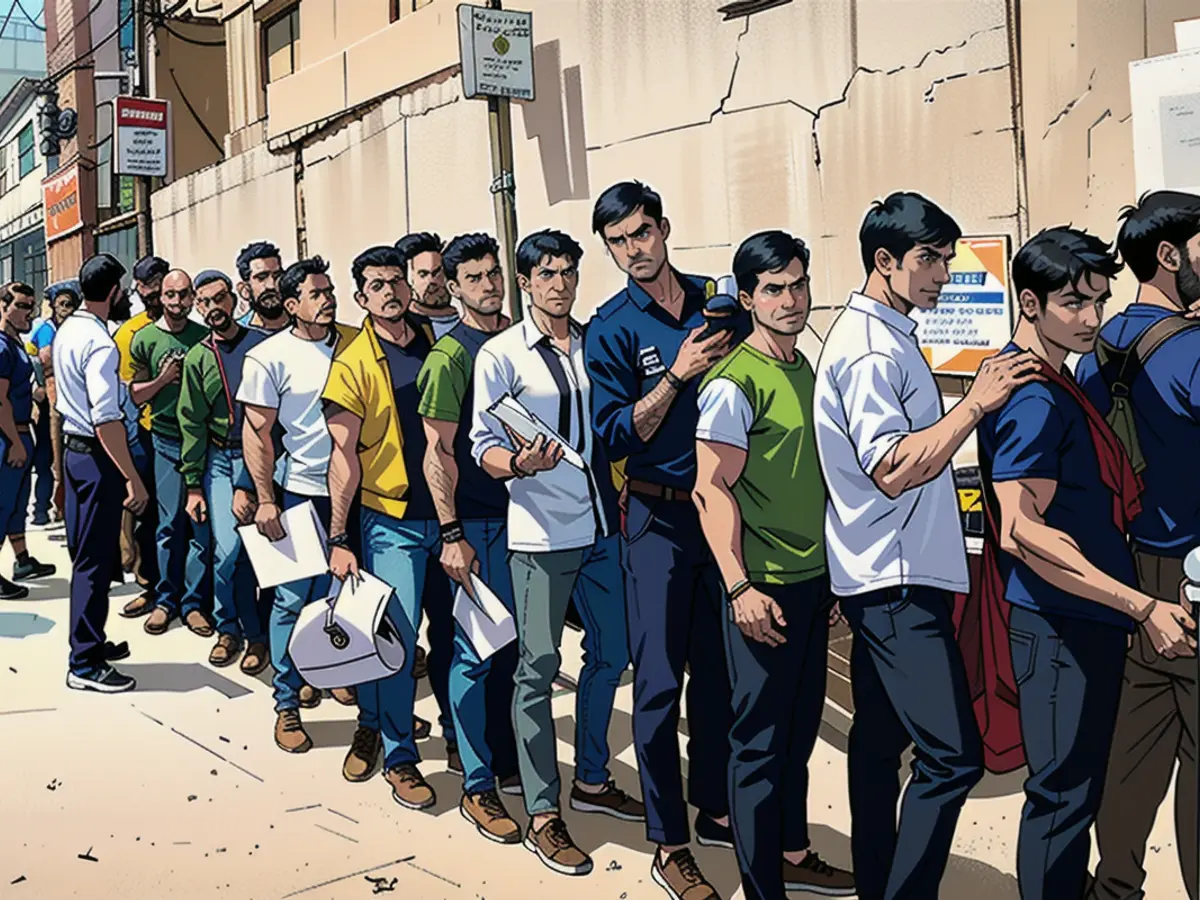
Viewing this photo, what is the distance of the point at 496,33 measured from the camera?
639 cm

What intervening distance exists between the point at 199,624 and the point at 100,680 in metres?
0.90

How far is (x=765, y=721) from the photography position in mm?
3107

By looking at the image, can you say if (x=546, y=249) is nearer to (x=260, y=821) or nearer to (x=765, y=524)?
(x=765, y=524)

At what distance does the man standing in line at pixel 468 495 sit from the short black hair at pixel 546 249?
30 centimetres

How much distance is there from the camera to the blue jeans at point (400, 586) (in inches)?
165

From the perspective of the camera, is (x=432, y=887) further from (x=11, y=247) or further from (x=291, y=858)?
(x=11, y=247)

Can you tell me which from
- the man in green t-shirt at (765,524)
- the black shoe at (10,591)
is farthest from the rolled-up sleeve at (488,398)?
the black shoe at (10,591)

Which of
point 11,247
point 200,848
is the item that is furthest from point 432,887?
point 11,247

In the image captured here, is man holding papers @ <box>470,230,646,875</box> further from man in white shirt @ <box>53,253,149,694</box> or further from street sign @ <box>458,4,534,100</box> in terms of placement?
street sign @ <box>458,4,534,100</box>

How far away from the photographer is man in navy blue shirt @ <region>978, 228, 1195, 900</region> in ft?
8.87

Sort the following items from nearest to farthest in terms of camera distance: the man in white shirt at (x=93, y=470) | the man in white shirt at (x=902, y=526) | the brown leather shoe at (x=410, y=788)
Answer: the man in white shirt at (x=902, y=526) < the brown leather shoe at (x=410, y=788) < the man in white shirt at (x=93, y=470)

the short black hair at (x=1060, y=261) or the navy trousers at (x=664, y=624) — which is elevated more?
the short black hair at (x=1060, y=261)

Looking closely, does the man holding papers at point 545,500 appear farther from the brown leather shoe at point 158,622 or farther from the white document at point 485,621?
the brown leather shoe at point 158,622

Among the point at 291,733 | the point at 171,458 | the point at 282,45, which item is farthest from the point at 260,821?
the point at 282,45
